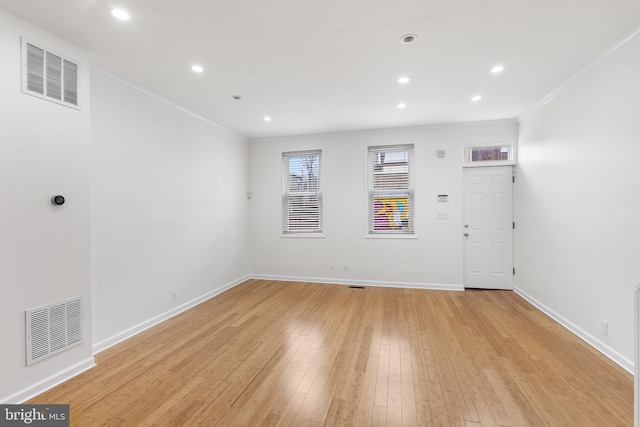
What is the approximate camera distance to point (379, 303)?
4285mm

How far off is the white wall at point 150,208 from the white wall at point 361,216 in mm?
924

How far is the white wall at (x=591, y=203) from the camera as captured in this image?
2.44 m

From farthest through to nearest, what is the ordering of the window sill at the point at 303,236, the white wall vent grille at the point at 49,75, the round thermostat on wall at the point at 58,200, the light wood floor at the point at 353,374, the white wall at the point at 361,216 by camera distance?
the window sill at the point at 303,236
the white wall at the point at 361,216
the round thermostat on wall at the point at 58,200
the white wall vent grille at the point at 49,75
the light wood floor at the point at 353,374

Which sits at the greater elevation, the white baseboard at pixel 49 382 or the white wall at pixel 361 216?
the white wall at pixel 361 216

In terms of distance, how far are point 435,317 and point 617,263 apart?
1.90m

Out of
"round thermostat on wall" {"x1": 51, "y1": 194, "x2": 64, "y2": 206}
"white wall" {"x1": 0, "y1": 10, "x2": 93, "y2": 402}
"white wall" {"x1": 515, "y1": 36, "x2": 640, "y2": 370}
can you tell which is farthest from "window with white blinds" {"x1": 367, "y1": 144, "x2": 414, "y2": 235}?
"round thermostat on wall" {"x1": 51, "y1": 194, "x2": 64, "y2": 206}

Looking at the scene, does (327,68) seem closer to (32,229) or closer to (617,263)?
(32,229)

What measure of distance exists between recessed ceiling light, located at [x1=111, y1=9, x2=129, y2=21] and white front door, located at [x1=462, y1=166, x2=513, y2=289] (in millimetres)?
4984

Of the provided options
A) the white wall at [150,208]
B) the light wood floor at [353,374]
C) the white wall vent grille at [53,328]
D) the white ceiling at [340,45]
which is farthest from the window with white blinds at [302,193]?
the white wall vent grille at [53,328]

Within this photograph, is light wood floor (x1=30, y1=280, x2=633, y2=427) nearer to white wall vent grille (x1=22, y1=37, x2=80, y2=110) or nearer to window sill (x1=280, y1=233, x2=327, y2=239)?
window sill (x1=280, y1=233, x2=327, y2=239)

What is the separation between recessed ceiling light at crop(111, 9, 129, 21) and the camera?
2.04 meters

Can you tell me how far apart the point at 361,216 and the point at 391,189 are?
0.76m

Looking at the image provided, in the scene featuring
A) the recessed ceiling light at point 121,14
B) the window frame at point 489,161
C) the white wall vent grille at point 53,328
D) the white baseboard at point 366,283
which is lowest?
the white baseboard at point 366,283

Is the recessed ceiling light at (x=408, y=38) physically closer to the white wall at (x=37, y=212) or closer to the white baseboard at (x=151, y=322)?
the white wall at (x=37, y=212)
